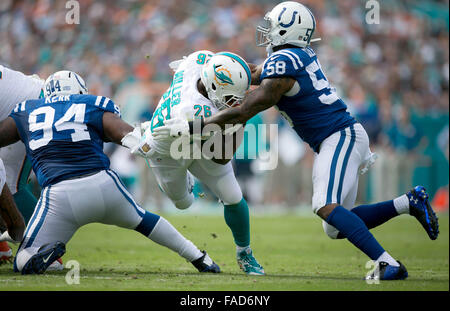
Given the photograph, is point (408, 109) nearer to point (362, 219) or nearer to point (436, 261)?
point (436, 261)

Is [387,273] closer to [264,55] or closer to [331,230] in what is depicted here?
[331,230]

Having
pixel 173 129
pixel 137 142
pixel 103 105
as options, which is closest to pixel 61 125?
pixel 103 105

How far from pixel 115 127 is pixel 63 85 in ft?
2.05

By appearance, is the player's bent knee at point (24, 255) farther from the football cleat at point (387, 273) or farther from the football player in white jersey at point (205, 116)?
the football cleat at point (387, 273)

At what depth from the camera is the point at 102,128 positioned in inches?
195

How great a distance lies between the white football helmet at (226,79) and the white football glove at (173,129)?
34 cm

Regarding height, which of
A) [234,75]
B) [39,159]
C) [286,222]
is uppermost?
[234,75]

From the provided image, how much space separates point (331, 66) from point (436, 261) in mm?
7991

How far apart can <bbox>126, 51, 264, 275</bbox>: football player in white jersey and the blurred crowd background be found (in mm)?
6951

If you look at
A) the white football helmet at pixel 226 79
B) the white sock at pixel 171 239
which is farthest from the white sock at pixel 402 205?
the white sock at pixel 171 239

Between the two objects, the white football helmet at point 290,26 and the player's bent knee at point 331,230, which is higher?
the white football helmet at point 290,26

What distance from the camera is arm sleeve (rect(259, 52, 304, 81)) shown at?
476 cm

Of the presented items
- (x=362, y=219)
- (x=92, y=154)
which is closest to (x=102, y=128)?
(x=92, y=154)

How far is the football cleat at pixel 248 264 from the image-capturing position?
5.29 meters
